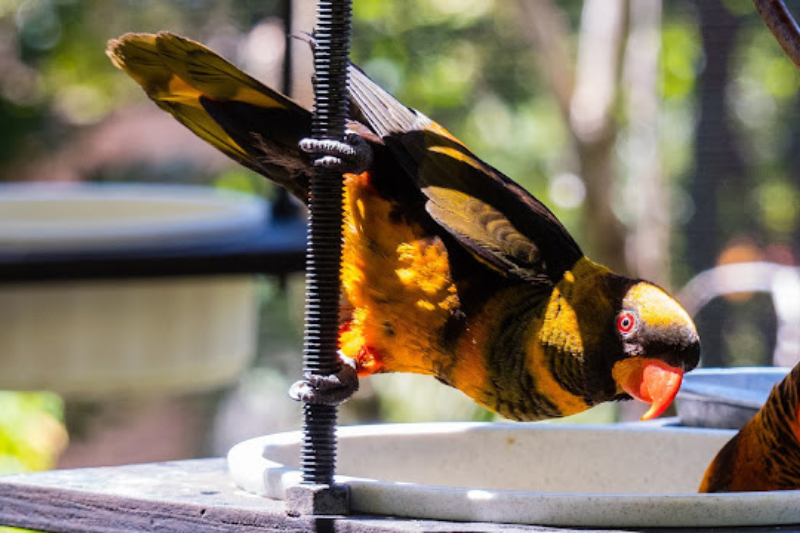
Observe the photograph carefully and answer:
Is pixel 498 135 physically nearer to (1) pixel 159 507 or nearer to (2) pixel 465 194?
(2) pixel 465 194

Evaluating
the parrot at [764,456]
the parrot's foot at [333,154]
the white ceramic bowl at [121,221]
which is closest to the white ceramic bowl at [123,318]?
the white ceramic bowl at [121,221]

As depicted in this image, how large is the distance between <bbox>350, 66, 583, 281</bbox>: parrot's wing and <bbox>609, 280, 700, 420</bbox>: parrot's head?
0.30 ft

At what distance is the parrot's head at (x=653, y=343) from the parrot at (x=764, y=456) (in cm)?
7

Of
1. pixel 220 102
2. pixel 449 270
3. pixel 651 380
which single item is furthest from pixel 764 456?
pixel 220 102

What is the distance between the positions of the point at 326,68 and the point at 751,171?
105 inches

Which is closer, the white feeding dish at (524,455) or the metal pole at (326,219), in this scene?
the metal pole at (326,219)

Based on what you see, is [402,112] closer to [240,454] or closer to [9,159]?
[240,454]

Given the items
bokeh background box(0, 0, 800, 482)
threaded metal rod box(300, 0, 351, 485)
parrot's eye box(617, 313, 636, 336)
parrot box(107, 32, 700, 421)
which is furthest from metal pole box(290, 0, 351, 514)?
bokeh background box(0, 0, 800, 482)

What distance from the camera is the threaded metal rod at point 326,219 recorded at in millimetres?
798

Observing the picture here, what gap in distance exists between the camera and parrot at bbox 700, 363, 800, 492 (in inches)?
35.6

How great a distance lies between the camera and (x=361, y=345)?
1.04 meters

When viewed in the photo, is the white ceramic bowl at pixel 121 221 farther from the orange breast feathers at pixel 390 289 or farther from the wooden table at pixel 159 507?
the wooden table at pixel 159 507

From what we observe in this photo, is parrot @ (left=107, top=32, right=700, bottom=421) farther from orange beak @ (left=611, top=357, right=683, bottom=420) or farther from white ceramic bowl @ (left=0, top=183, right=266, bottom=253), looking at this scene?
white ceramic bowl @ (left=0, top=183, right=266, bottom=253)

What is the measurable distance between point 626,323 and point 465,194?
18 centimetres
